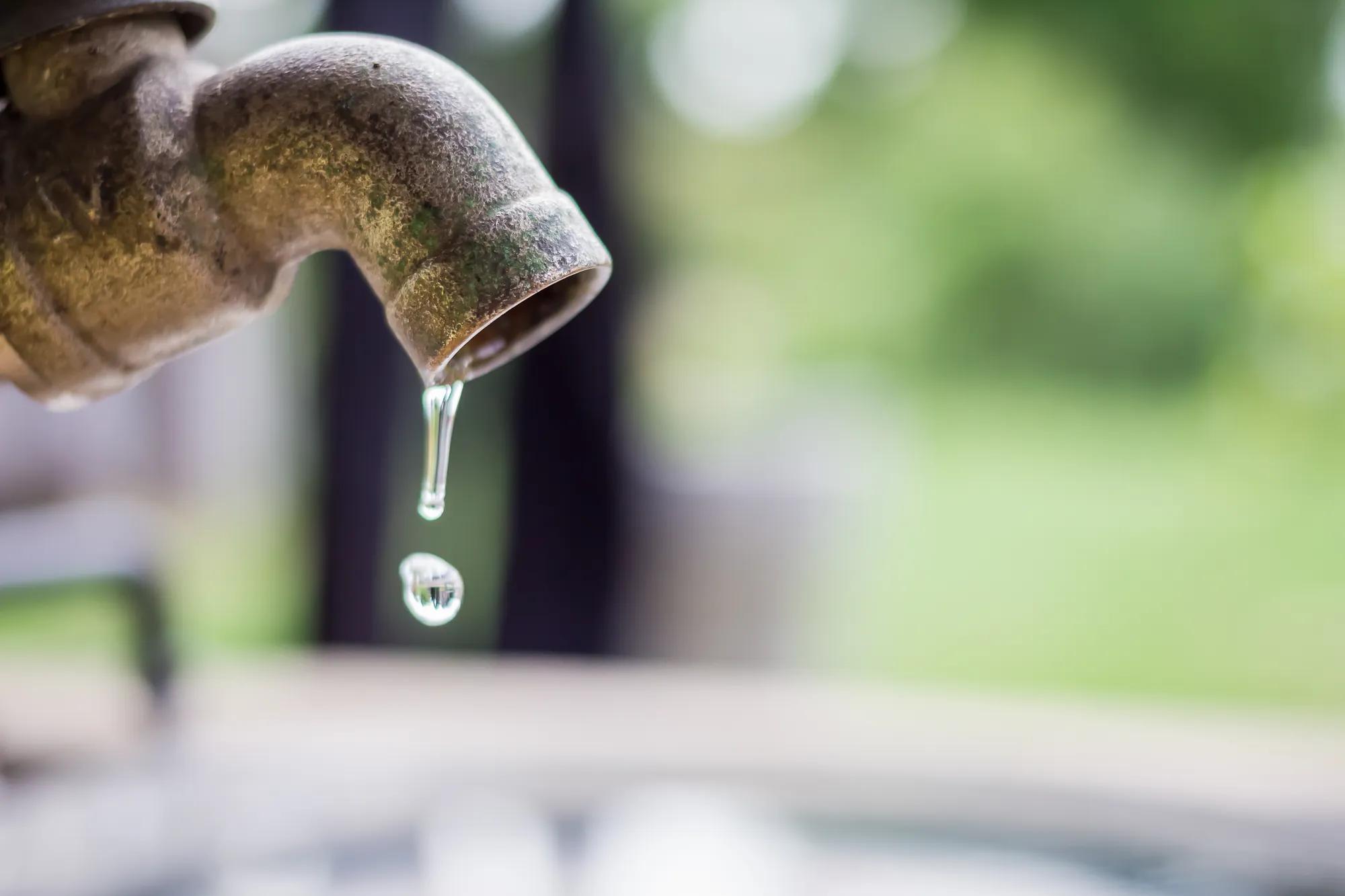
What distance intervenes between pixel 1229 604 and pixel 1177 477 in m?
2.84

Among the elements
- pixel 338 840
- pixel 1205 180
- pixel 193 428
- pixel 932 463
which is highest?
pixel 1205 180

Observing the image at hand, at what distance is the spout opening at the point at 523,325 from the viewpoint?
0.34m

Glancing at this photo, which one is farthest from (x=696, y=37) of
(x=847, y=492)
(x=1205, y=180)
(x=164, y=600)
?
(x=164, y=600)

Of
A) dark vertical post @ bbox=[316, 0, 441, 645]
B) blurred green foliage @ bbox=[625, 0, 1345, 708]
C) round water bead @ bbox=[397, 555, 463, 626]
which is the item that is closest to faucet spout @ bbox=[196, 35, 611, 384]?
round water bead @ bbox=[397, 555, 463, 626]

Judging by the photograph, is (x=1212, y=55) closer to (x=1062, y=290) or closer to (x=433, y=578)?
(x=1062, y=290)

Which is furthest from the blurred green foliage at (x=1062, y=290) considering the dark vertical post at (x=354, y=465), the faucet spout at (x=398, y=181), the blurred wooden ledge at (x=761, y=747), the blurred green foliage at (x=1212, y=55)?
the faucet spout at (x=398, y=181)

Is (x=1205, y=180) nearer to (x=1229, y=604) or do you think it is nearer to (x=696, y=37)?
(x=696, y=37)

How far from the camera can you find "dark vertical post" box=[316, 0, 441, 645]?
5.85 ft

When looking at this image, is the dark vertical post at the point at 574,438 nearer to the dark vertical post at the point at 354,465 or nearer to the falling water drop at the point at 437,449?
the dark vertical post at the point at 354,465

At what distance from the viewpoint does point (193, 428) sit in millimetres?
3820

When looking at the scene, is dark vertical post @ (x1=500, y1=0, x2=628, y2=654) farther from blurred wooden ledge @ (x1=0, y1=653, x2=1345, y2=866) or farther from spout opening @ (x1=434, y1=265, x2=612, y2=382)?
spout opening @ (x1=434, y1=265, x2=612, y2=382)

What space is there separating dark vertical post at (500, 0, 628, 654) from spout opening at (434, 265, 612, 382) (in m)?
1.46

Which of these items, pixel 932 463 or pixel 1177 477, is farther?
pixel 932 463

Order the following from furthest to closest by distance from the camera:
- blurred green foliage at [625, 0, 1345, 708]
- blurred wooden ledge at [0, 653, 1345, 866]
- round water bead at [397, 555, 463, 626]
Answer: blurred green foliage at [625, 0, 1345, 708] → blurred wooden ledge at [0, 653, 1345, 866] → round water bead at [397, 555, 463, 626]
